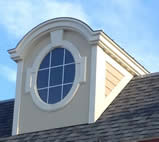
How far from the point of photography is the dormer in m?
13.7

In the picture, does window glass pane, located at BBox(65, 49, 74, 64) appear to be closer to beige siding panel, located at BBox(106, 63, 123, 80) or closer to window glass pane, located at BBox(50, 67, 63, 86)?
window glass pane, located at BBox(50, 67, 63, 86)

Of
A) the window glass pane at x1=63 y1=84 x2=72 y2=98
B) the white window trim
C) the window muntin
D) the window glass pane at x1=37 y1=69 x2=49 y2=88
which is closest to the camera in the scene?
the white window trim

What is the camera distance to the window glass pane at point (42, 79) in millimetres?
14473

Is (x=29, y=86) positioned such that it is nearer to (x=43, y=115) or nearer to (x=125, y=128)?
(x=43, y=115)

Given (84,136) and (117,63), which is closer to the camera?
(84,136)

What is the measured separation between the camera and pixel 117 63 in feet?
48.1

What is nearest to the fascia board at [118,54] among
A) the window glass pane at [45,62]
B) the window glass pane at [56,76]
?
the window glass pane at [56,76]

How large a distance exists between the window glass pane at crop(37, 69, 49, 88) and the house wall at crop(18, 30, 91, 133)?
38 centimetres

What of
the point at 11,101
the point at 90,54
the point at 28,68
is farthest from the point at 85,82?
the point at 11,101

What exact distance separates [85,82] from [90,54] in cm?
68

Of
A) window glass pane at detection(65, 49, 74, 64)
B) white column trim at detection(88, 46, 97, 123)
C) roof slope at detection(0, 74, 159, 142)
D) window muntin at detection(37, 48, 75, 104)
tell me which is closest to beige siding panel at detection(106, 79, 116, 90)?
roof slope at detection(0, 74, 159, 142)

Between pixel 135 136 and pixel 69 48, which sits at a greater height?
pixel 69 48

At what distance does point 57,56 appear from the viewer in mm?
14602

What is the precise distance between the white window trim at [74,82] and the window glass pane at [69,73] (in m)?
0.12
